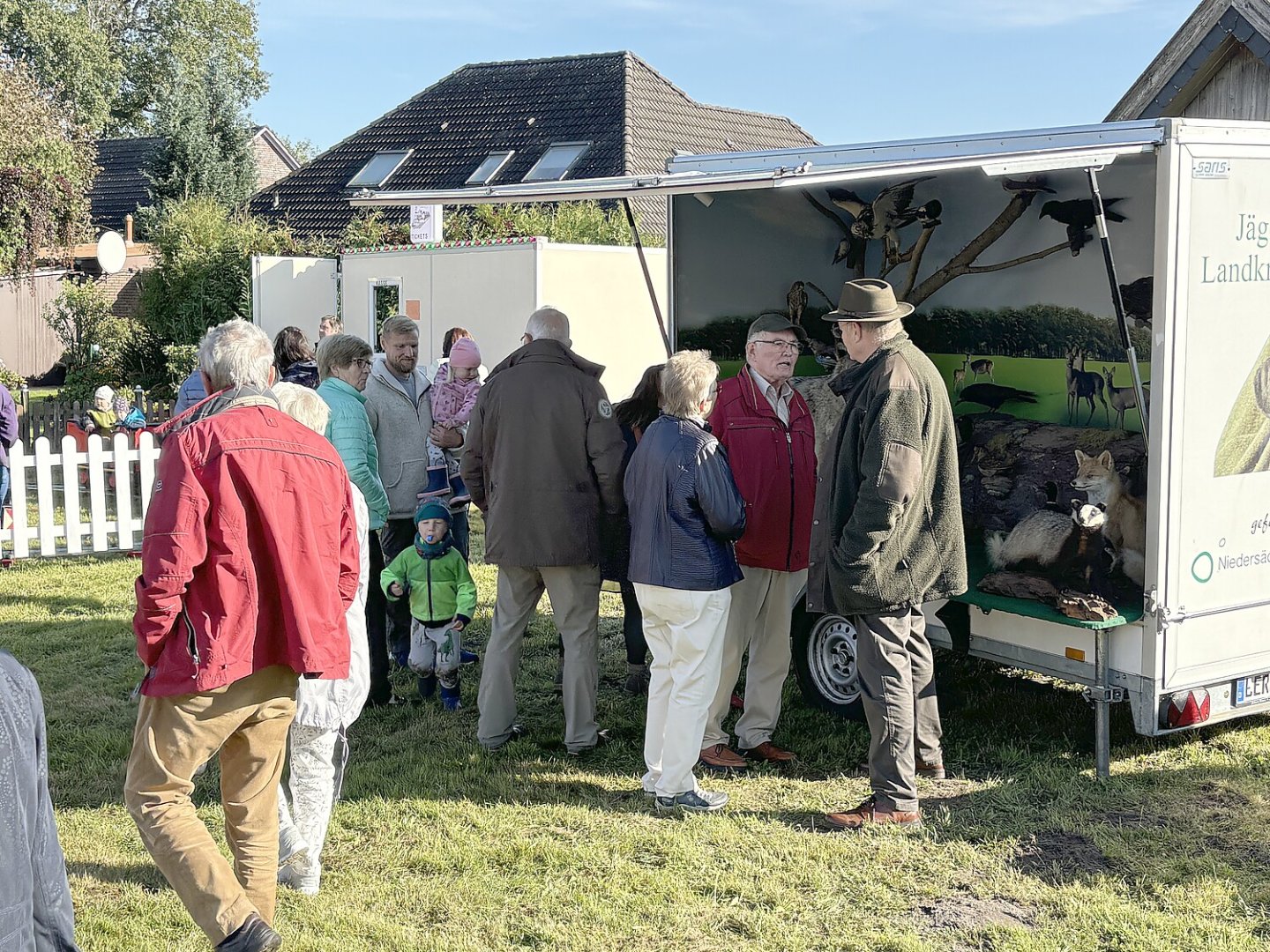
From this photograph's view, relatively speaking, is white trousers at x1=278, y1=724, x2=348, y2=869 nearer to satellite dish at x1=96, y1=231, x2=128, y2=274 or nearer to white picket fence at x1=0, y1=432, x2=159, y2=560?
white picket fence at x1=0, y1=432, x2=159, y2=560

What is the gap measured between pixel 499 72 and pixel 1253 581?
23266 mm

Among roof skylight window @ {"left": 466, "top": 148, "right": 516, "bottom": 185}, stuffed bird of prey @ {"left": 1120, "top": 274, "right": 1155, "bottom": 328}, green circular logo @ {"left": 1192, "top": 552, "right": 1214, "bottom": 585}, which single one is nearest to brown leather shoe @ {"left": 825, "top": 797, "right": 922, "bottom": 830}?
green circular logo @ {"left": 1192, "top": 552, "right": 1214, "bottom": 585}

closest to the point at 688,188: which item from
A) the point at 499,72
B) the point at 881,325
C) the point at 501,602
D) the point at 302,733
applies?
the point at 881,325

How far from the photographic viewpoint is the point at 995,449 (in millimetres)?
6910

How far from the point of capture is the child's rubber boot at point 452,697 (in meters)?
6.64

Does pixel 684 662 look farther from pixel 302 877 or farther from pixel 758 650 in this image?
pixel 302 877

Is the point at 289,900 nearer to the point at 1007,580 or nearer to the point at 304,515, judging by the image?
the point at 304,515

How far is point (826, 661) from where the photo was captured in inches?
254

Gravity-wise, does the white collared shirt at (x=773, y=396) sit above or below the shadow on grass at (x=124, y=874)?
above

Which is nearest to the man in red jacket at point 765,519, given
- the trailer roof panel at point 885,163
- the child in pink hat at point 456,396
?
the trailer roof panel at point 885,163

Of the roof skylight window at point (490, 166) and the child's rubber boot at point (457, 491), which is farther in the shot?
the roof skylight window at point (490, 166)

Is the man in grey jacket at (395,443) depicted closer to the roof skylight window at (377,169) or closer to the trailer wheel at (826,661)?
the trailer wheel at (826,661)

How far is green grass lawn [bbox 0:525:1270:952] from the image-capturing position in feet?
13.9

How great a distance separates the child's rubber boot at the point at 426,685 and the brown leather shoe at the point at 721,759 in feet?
5.41
